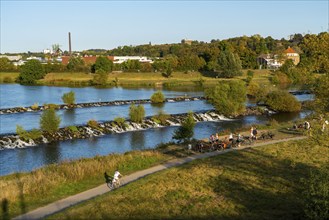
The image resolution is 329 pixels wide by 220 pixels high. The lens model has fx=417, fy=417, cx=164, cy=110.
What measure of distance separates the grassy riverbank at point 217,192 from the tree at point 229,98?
100 feet

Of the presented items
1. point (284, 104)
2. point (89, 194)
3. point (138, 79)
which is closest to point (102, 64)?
A: point (138, 79)

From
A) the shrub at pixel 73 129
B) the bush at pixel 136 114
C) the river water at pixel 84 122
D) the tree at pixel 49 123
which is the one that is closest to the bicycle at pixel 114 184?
the river water at pixel 84 122

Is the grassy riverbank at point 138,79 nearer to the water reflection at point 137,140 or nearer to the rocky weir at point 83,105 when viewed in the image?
the rocky weir at point 83,105

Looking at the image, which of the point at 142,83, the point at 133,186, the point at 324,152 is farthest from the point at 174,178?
the point at 142,83

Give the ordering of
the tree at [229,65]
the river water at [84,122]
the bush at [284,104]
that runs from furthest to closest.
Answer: the tree at [229,65], the bush at [284,104], the river water at [84,122]

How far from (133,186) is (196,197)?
116 inches

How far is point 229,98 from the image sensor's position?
5569 cm

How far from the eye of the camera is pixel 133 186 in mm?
18109

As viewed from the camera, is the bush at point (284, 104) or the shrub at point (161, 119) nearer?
the shrub at point (161, 119)

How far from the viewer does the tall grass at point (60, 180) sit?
659 inches

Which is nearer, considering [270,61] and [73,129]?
[73,129]

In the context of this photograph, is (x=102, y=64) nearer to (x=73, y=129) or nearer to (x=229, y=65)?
(x=229, y=65)

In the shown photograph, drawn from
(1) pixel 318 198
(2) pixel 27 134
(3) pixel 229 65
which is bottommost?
(2) pixel 27 134

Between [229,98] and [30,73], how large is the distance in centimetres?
6337
